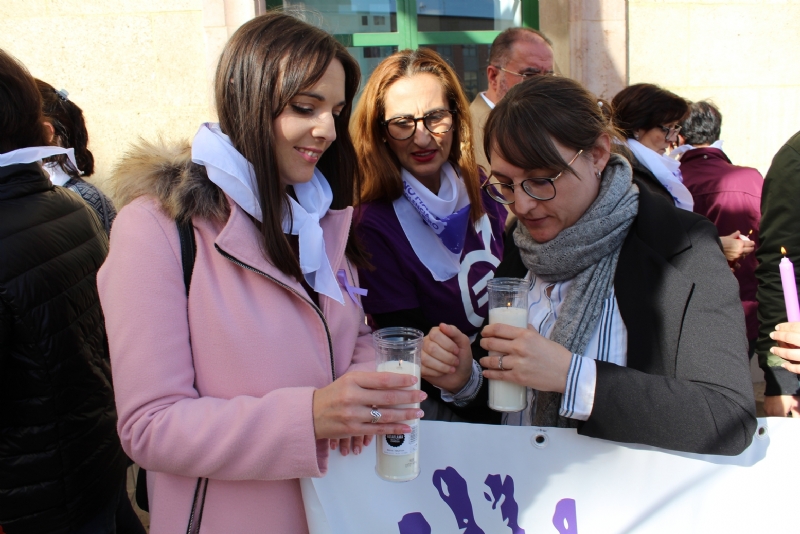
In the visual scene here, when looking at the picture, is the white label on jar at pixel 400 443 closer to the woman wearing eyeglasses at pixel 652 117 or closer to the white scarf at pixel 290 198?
the white scarf at pixel 290 198

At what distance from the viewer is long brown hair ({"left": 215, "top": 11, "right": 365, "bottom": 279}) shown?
1580 millimetres

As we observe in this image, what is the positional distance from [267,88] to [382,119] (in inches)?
39.4

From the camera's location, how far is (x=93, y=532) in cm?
204

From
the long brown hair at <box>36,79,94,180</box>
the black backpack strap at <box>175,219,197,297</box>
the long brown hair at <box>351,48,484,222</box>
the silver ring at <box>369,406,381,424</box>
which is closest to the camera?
the silver ring at <box>369,406,381,424</box>

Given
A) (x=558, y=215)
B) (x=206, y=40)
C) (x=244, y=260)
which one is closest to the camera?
(x=244, y=260)

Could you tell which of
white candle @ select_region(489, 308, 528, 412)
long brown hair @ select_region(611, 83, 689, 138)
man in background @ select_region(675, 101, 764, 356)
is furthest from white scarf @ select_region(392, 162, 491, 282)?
man in background @ select_region(675, 101, 764, 356)

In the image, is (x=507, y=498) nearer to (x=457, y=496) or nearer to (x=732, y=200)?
(x=457, y=496)

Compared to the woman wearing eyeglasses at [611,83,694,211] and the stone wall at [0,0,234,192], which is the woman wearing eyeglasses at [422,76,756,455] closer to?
the woman wearing eyeglasses at [611,83,694,211]

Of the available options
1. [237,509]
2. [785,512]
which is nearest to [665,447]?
[785,512]

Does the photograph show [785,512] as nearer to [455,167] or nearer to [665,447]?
[665,447]

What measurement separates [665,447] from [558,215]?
69 centimetres

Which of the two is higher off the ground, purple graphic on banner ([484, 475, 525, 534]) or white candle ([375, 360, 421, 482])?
white candle ([375, 360, 421, 482])

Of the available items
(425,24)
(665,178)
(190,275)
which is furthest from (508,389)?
(425,24)

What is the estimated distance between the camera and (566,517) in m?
1.60
